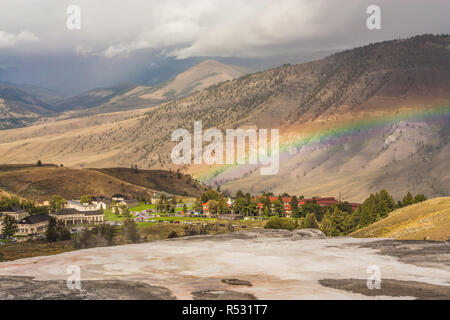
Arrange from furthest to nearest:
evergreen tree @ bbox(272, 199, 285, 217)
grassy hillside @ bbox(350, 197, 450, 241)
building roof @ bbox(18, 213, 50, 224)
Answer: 1. evergreen tree @ bbox(272, 199, 285, 217)
2. building roof @ bbox(18, 213, 50, 224)
3. grassy hillside @ bbox(350, 197, 450, 241)

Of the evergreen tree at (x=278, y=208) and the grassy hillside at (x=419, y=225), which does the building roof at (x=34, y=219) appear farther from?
the grassy hillside at (x=419, y=225)

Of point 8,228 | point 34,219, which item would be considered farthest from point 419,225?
point 34,219

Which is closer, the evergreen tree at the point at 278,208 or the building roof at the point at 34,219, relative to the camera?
the building roof at the point at 34,219

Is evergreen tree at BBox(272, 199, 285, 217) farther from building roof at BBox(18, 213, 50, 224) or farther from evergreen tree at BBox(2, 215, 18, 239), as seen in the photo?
evergreen tree at BBox(2, 215, 18, 239)

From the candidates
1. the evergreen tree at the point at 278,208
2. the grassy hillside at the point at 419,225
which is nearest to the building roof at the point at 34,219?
the evergreen tree at the point at 278,208

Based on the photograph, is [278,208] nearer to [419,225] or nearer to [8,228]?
[8,228]

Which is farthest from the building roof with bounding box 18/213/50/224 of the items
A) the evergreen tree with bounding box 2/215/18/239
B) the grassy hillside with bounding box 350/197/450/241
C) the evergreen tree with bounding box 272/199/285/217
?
the grassy hillside with bounding box 350/197/450/241

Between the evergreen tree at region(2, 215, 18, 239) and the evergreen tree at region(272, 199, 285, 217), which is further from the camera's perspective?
the evergreen tree at region(272, 199, 285, 217)

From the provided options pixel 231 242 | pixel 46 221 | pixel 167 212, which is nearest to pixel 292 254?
pixel 231 242
